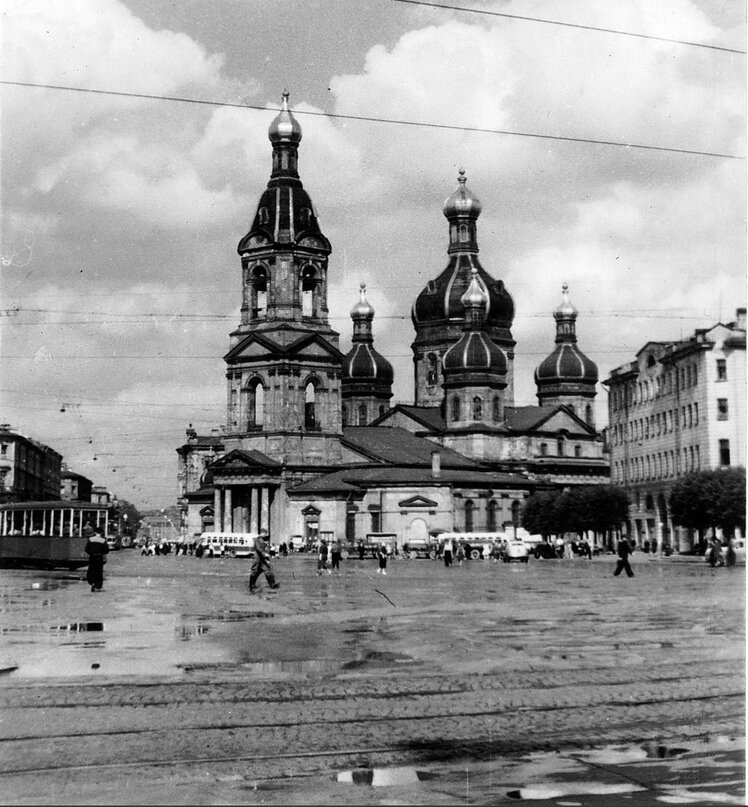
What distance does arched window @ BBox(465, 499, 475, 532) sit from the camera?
4653 inches

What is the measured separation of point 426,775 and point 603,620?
13.8 metres

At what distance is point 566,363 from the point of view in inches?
5699

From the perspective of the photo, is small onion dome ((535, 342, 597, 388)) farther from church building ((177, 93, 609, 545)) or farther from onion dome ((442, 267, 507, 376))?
onion dome ((442, 267, 507, 376))

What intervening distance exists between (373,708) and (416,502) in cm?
10080

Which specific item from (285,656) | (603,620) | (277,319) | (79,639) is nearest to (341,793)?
(285,656)

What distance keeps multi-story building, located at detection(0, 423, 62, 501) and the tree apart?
289ft

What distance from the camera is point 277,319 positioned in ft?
371

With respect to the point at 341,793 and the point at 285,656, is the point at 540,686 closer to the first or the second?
the point at 285,656

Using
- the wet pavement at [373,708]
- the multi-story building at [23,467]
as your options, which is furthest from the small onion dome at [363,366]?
the wet pavement at [373,708]

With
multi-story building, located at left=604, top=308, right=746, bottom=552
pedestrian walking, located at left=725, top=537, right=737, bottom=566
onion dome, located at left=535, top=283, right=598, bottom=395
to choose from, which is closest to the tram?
multi-story building, located at left=604, top=308, right=746, bottom=552

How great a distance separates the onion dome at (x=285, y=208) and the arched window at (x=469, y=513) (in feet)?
85.5

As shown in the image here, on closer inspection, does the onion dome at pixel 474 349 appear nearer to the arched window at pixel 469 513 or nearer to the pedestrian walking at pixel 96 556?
the arched window at pixel 469 513

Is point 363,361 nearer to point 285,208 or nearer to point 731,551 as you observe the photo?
point 285,208

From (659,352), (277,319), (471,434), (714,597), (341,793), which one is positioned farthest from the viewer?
(471,434)
